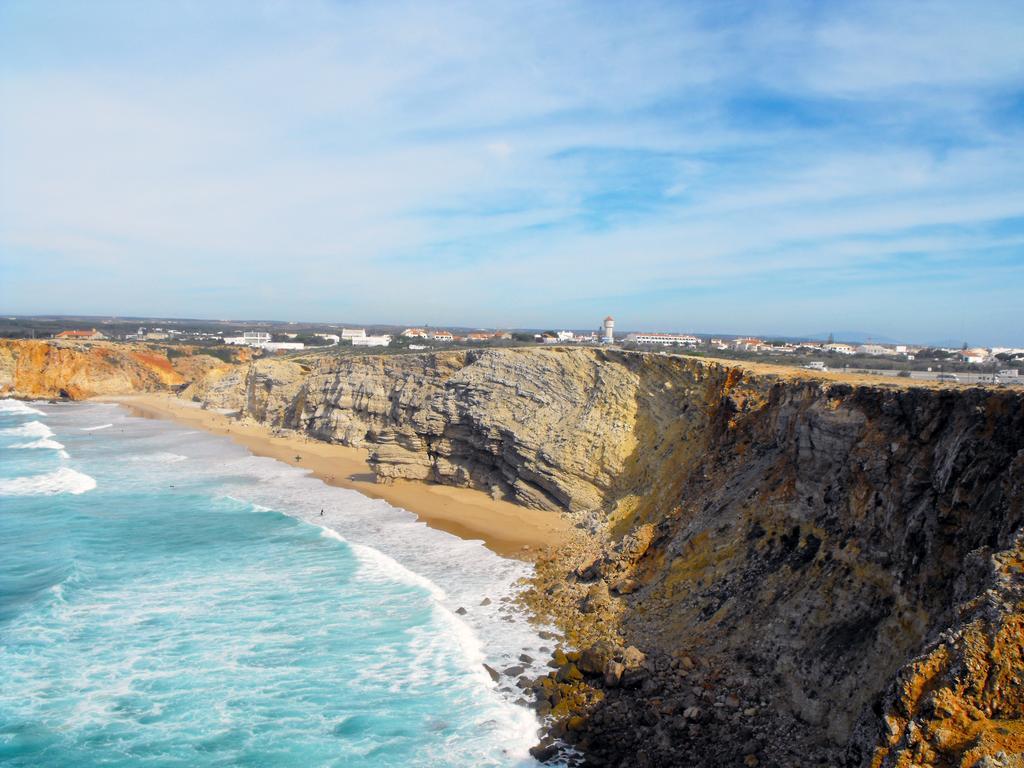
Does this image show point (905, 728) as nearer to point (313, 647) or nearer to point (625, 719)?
point (625, 719)

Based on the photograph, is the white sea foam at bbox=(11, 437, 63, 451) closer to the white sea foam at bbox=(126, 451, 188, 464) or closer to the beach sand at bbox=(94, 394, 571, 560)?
the white sea foam at bbox=(126, 451, 188, 464)

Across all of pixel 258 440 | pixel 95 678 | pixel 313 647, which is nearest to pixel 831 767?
pixel 313 647

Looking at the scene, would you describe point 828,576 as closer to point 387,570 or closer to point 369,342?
point 387,570

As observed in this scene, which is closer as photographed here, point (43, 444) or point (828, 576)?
point (828, 576)

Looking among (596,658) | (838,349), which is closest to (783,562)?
(596,658)

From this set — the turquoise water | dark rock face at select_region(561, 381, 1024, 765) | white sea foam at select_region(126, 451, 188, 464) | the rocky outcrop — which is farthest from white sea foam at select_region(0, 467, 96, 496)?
the rocky outcrop

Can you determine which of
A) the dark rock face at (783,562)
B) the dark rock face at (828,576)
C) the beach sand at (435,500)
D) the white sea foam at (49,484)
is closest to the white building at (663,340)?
the beach sand at (435,500)
